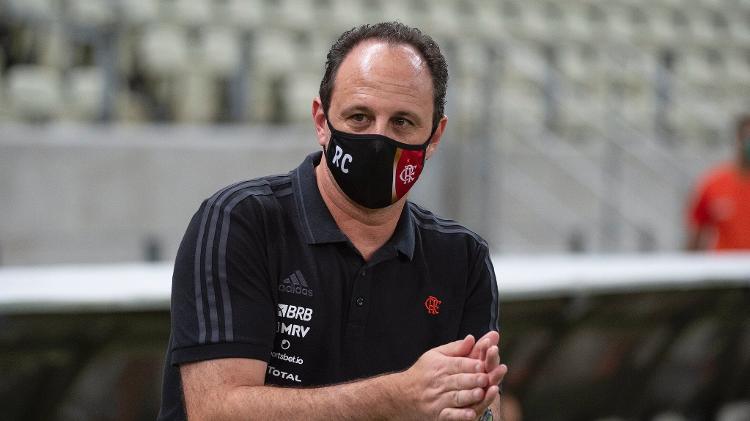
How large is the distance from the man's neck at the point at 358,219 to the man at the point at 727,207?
14.2 feet

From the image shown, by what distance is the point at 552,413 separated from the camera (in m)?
4.62

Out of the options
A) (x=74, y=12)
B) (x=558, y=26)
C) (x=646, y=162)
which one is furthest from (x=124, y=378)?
(x=558, y=26)

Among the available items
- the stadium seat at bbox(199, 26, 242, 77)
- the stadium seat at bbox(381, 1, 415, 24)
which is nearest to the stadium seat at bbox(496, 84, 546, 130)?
the stadium seat at bbox(381, 1, 415, 24)

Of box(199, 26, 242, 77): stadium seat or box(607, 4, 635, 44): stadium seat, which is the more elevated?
box(607, 4, 635, 44): stadium seat

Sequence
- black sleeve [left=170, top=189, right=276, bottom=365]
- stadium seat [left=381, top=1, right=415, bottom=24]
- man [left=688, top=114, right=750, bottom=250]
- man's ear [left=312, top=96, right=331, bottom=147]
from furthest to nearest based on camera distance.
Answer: stadium seat [left=381, top=1, right=415, bottom=24] → man [left=688, top=114, right=750, bottom=250] → man's ear [left=312, top=96, right=331, bottom=147] → black sleeve [left=170, top=189, right=276, bottom=365]

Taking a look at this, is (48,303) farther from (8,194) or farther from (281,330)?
(8,194)

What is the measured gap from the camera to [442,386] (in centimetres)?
180

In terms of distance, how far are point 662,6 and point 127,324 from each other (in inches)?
377

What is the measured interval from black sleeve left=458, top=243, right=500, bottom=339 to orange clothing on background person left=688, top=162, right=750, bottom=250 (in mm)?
4145

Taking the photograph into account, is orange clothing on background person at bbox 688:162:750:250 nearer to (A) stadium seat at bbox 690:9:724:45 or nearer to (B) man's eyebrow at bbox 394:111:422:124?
(B) man's eyebrow at bbox 394:111:422:124

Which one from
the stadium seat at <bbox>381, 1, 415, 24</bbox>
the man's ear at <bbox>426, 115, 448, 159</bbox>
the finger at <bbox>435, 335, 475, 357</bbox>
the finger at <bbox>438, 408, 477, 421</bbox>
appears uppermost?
the stadium seat at <bbox>381, 1, 415, 24</bbox>

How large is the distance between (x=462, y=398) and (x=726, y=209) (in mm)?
4629

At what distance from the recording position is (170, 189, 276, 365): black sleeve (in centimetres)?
192

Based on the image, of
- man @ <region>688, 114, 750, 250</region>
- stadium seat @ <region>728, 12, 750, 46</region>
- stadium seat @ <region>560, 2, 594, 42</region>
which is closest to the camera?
man @ <region>688, 114, 750, 250</region>
